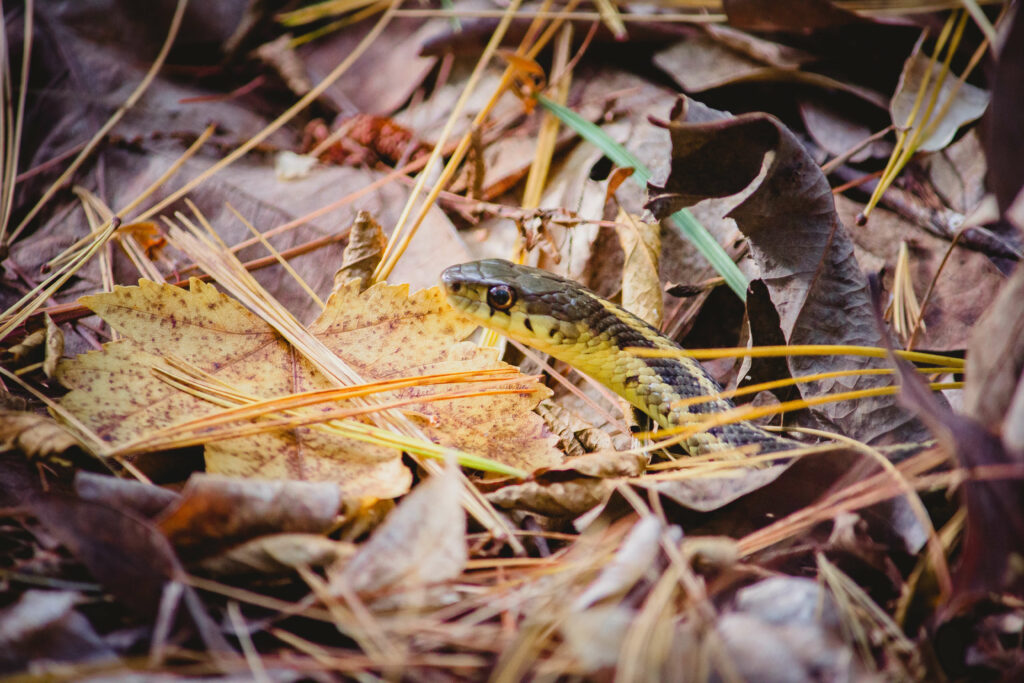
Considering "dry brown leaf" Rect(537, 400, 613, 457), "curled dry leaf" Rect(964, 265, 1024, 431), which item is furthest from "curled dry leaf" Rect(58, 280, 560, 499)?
"curled dry leaf" Rect(964, 265, 1024, 431)

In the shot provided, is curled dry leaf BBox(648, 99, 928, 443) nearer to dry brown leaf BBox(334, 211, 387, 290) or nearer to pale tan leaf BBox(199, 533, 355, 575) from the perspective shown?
dry brown leaf BBox(334, 211, 387, 290)

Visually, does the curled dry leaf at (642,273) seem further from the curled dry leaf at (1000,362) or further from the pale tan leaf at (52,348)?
the pale tan leaf at (52,348)

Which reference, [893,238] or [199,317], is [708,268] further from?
[199,317]

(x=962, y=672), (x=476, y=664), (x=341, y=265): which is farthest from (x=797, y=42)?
(x=476, y=664)

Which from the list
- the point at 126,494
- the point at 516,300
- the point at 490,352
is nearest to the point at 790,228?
the point at 516,300

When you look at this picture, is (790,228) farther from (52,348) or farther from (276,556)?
(52,348)

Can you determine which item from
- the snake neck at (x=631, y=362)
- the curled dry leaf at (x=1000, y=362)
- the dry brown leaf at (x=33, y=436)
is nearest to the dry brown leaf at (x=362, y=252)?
the snake neck at (x=631, y=362)
